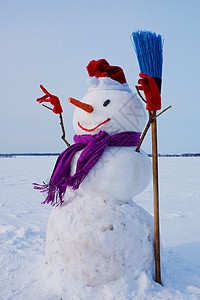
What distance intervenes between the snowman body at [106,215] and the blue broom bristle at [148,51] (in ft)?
1.03

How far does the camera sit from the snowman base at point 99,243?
1.88m

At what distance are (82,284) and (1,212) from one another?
3.12m

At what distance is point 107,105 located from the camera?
209 centimetres

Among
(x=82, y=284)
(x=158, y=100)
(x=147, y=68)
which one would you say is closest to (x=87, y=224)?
(x=82, y=284)

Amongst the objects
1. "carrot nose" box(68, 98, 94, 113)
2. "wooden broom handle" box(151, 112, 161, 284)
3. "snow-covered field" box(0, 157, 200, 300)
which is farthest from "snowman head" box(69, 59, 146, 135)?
"snow-covered field" box(0, 157, 200, 300)

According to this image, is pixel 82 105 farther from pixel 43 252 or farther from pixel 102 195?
pixel 43 252

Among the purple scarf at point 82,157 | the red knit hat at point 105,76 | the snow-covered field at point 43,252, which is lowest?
the snow-covered field at point 43,252

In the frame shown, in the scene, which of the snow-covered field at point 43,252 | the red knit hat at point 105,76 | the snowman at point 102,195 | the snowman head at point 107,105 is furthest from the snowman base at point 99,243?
the red knit hat at point 105,76

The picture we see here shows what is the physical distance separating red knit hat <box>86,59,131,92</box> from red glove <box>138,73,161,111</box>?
367mm

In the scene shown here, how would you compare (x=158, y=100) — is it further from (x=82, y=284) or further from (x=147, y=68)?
(x=82, y=284)

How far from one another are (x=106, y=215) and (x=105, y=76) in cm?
111

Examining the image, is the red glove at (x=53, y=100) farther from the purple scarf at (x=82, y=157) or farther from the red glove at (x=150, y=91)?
the red glove at (x=150, y=91)

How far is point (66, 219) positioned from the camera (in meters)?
2.02

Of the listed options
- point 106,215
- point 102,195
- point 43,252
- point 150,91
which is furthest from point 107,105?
point 43,252
